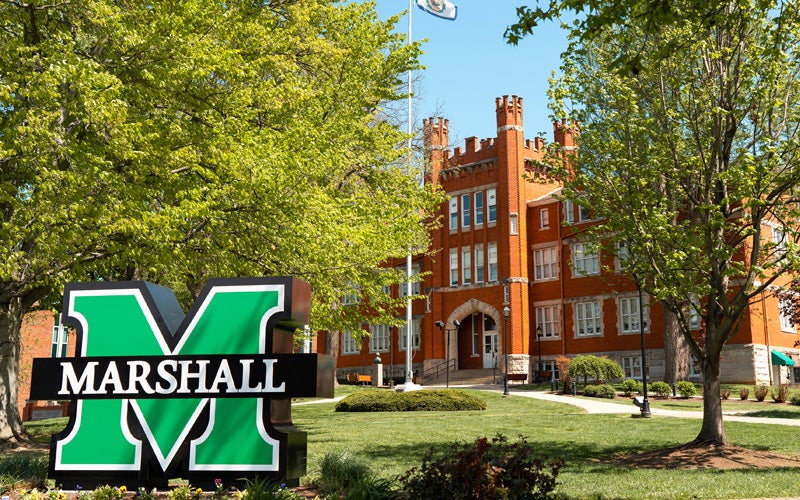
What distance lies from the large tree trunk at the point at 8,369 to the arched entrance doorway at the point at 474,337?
35.1m

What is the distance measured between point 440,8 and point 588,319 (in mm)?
21002

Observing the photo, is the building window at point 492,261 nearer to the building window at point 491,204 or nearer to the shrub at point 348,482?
the building window at point 491,204

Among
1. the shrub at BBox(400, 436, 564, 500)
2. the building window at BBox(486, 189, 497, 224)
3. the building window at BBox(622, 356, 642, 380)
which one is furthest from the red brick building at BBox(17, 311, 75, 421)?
the shrub at BBox(400, 436, 564, 500)

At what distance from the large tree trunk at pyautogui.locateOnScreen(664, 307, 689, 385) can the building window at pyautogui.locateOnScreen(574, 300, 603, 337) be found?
8675mm

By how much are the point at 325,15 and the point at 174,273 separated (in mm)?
9153

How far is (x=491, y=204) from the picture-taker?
166 ft

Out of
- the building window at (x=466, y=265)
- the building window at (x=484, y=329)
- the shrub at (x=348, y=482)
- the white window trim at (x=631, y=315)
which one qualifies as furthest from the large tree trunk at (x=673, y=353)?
the shrub at (x=348, y=482)

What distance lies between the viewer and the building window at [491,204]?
5025cm

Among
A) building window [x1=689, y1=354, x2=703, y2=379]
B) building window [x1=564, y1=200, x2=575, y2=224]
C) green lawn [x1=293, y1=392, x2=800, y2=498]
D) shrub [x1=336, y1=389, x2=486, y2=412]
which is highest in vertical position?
building window [x1=564, y1=200, x2=575, y2=224]

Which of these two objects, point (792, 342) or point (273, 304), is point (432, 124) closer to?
point (792, 342)

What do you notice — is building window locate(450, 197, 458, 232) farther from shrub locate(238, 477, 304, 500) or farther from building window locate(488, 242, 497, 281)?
shrub locate(238, 477, 304, 500)

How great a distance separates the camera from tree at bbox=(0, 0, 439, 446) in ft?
40.4

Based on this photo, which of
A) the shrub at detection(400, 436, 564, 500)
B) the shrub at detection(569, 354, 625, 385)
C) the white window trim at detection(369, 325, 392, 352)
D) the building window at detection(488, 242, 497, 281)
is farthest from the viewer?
the white window trim at detection(369, 325, 392, 352)

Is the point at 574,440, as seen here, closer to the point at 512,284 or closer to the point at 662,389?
the point at 662,389
